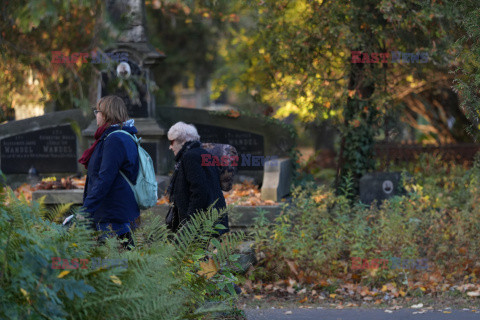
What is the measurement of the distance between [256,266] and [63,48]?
9553 millimetres

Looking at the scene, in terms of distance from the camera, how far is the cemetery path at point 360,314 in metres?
6.30

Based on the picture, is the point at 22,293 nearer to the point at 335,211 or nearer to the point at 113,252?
the point at 113,252

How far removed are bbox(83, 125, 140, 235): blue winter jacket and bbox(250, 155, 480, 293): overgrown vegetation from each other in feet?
8.84

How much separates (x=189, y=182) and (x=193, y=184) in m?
0.07

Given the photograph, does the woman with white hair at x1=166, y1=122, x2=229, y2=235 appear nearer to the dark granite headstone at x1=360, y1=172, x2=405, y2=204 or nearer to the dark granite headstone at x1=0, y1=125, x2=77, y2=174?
the dark granite headstone at x1=360, y1=172, x2=405, y2=204

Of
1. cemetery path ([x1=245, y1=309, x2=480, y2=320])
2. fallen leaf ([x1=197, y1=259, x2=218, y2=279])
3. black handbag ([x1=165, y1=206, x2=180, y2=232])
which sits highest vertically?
black handbag ([x1=165, y1=206, x2=180, y2=232])

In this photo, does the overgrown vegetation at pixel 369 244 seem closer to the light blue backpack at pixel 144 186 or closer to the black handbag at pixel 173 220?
the black handbag at pixel 173 220

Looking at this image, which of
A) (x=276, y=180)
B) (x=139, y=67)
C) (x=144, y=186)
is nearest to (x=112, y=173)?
(x=144, y=186)

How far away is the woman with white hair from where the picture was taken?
19.5 feet

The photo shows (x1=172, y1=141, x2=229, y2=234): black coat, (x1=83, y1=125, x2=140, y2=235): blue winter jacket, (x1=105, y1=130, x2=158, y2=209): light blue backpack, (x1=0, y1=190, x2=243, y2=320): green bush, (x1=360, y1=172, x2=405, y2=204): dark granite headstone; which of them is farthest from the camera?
(x1=360, y1=172, x2=405, y2=204): dark granite headstone

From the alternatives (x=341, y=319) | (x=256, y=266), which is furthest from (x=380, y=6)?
(x=341, y=319)

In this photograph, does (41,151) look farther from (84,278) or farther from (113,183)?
(84,278)

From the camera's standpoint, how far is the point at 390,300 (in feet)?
23.3

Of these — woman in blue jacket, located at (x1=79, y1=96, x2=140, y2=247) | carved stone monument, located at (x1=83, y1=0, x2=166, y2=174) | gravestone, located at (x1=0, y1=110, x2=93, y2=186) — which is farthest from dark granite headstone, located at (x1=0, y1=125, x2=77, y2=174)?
woman in blue jacket, located at (x1=79, y1=96, x2=140, y2=247)
